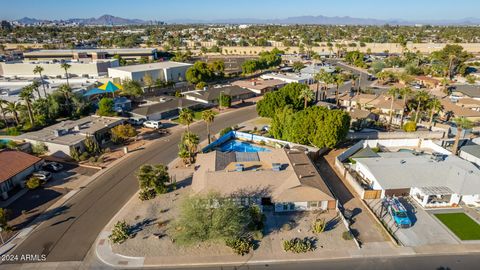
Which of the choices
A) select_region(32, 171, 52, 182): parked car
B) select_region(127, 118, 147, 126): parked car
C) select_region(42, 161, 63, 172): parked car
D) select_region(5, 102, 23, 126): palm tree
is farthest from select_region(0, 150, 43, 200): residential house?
select_region(127, 118, 147, 126): parked car

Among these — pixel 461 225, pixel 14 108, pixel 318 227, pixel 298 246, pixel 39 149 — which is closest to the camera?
pixel 298 246

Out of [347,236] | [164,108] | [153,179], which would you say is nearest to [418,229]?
[347,236]

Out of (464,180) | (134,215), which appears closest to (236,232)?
(134,215)

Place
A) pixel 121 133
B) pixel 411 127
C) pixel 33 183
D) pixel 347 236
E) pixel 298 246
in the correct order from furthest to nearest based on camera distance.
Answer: pixel 411 127, pixel 121 133, pixel 33 183, pixel 347 236, pixel 298 246

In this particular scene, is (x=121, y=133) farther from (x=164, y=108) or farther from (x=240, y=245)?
(x=240, y=245)

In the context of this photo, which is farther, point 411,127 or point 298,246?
point 411,127

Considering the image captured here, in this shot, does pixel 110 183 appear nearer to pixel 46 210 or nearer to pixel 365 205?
pixel 46 210
